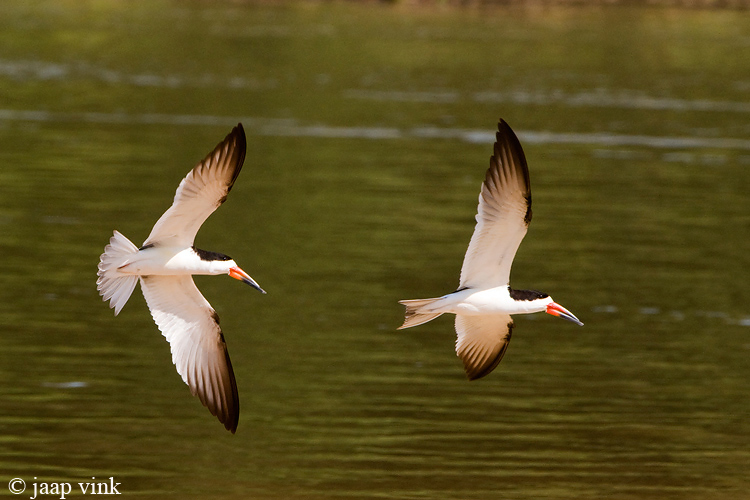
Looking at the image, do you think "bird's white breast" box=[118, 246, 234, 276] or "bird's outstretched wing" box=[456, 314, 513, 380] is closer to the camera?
"bird's white breast" box=[118, 246, 234, 276]

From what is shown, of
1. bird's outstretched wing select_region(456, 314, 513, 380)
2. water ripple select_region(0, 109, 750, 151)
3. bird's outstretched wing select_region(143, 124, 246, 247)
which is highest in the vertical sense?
bird's outstretched wing select_region(143, 124, 246, 247)

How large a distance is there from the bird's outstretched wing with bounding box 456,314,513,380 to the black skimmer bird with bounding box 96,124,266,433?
2.13 m

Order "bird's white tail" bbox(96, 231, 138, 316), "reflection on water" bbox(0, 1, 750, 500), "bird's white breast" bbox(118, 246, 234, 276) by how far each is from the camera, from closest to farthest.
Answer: "bird's white breast" bbox(118, 246, 234, 276), "bird's white tail" bbox(96, 231, 138, 316), "reflection on water" bbox(0, 1, 750, 500)

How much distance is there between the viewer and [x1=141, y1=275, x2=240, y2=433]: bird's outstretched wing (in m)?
12.1

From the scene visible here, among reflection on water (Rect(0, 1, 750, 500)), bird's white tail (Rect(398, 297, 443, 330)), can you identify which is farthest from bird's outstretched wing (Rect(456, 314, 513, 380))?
reflection on water (Rect(0, 1, 750, 500))

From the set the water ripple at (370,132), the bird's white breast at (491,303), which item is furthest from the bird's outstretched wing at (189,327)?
the water ripple at (370,132)

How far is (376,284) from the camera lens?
23547 millimetres

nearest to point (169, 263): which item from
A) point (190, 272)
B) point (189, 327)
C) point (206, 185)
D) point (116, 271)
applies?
point (190, 272)

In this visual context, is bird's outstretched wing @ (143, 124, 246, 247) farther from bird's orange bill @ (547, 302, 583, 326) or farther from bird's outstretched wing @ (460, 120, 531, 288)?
bird's orange bill @ (547, 302, 583, 326)

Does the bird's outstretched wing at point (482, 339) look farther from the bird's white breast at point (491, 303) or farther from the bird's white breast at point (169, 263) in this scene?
the bird's white breast at point (169, 263)

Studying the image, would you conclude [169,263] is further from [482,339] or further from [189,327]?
[482,339]

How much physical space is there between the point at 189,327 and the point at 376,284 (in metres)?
11.4

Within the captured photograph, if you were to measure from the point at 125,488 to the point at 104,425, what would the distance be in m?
2.00

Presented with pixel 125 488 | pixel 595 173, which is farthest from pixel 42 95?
pixel 125 488
